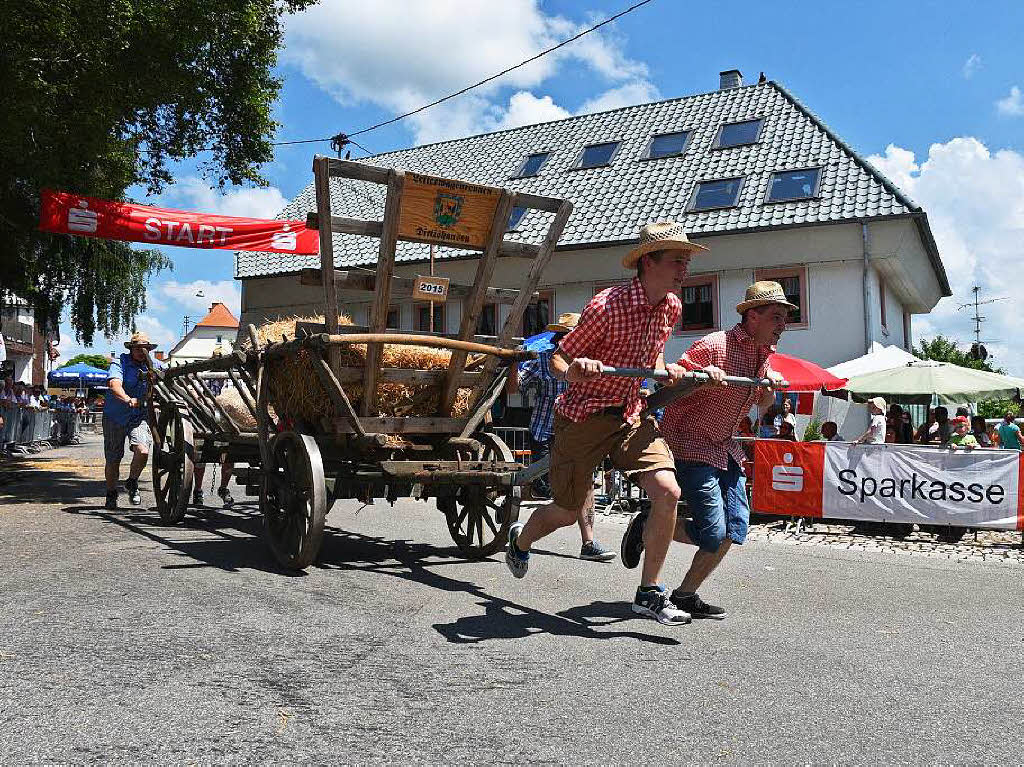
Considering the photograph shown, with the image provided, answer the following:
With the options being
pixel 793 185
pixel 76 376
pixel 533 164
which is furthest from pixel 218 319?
pixel 793 185

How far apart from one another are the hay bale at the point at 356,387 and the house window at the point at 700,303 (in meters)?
15.6

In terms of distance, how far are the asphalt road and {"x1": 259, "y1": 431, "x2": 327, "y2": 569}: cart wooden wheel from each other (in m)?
0.18

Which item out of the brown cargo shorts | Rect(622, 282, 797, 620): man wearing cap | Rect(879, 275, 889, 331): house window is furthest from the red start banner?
Rect(879, 275, 889, 331): house window

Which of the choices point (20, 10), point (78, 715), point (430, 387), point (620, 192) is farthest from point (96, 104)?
point (620, 192)

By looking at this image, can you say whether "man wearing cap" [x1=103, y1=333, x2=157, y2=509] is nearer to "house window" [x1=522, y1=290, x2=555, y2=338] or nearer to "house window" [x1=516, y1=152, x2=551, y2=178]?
"house window" [x1=522, y1=290, x2=555, y2=338]

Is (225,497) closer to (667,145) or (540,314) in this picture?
(540,314)

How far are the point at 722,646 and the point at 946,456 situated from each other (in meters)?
6.44

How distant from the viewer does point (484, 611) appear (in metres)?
4.91

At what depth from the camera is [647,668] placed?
152 inches

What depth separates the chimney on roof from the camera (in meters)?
28.9

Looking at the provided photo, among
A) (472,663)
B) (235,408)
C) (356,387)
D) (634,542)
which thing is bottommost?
(472,663)

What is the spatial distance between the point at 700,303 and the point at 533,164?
26.4 feet

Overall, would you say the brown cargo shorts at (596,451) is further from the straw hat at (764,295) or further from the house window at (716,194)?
the house window at (716,194)

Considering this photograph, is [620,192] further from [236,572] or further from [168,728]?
[168,728]
